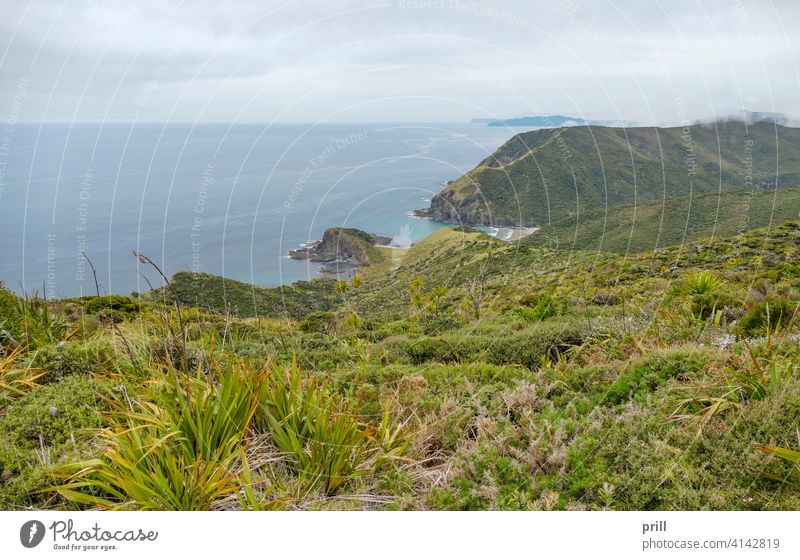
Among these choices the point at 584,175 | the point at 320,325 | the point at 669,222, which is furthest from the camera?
the point at 584,175

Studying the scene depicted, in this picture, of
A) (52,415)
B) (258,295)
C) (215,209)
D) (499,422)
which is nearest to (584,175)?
(215,209)

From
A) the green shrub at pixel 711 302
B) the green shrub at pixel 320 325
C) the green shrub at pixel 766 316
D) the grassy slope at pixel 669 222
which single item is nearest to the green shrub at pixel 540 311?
the green shrub at pixel 711 302

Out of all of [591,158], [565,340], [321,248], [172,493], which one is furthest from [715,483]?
[591,158]

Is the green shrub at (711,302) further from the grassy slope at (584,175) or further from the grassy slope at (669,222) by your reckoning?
the grassy slope at (584,175)
